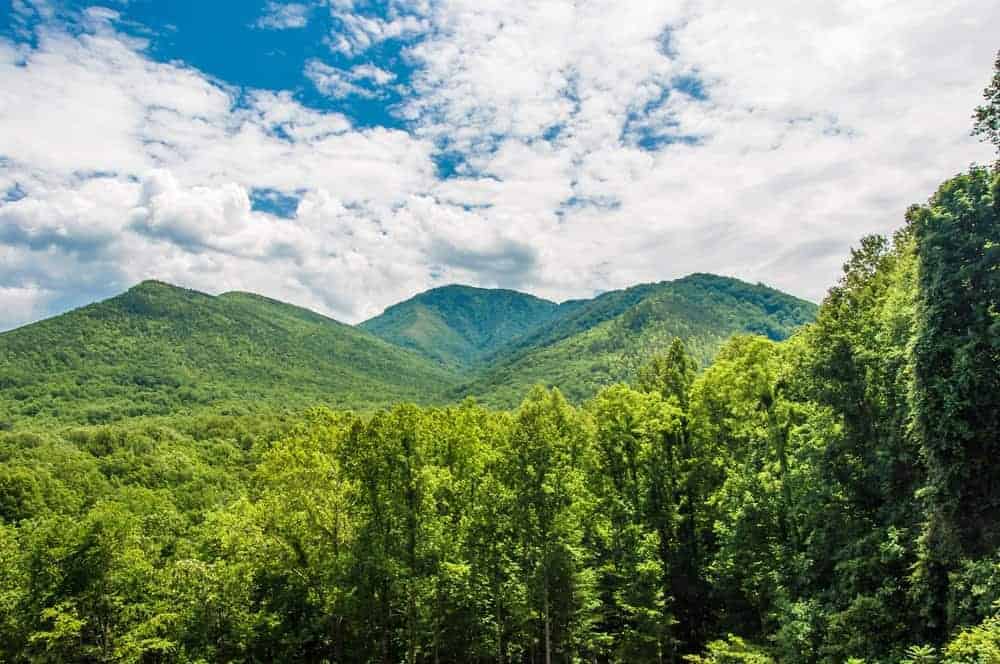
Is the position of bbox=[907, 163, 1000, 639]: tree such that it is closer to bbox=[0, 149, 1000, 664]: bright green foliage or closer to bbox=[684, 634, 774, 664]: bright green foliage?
bbox=[0, 149, 1000, 664]: bright green foliage

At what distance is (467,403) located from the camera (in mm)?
32531

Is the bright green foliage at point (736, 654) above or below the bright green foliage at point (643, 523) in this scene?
below

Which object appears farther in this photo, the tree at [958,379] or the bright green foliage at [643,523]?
the bright green foliage at [643,523]

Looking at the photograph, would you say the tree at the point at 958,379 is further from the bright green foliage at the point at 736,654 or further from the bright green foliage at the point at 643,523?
the bright green foliage at the point at 736,654

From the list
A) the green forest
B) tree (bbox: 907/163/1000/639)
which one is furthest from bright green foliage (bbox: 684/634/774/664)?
tree (bbox: 907/163/1000/639)

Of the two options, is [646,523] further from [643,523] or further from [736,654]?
[736,654]

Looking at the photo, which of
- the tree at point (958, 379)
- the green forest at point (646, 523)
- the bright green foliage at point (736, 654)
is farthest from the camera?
the bright green foliage at point (736, 654)

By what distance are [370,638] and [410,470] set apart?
10355mm

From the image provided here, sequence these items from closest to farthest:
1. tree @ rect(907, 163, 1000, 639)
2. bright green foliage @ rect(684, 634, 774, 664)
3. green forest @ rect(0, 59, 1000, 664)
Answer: tree @ rect(907, 163, 1000, 639), green forest @ rect(0, 59, 1000, 664), bright green foliage @ rect(684, 634, 774, 664)

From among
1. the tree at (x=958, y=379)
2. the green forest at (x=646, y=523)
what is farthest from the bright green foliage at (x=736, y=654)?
the tree at (x=958, y=379)

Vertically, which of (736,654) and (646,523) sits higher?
(646,523)

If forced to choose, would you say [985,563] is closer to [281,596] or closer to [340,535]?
[340,535]

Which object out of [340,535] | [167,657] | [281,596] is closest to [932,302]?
[340,535]

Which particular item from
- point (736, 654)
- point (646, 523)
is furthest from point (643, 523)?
point (736, 654)
